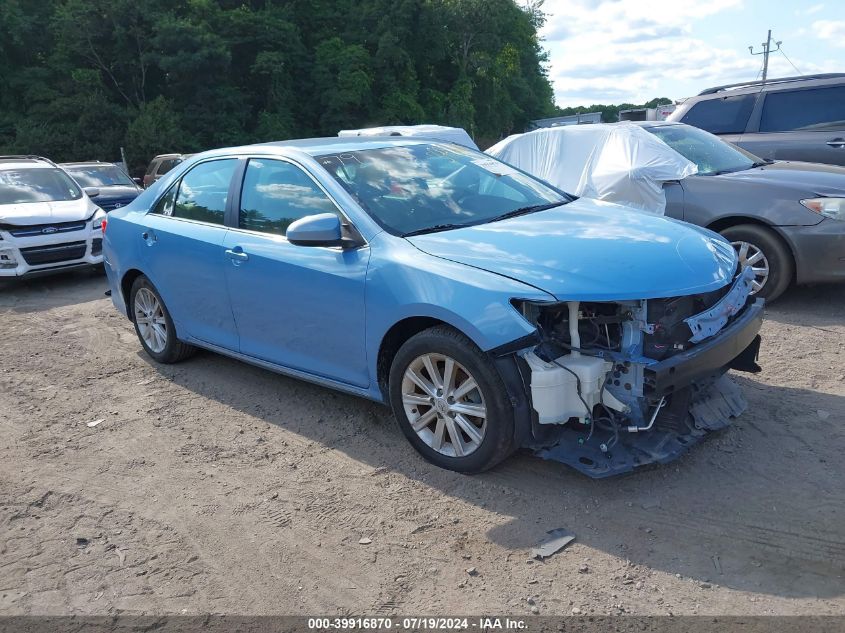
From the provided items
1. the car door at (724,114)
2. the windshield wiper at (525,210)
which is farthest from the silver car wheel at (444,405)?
the car door at (724,114)

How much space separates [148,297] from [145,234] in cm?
55

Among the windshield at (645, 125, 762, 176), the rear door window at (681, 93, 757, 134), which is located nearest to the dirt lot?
the windshield at (645, 125, 762, 176)

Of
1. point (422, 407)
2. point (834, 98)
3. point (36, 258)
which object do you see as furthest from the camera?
point (36, 258)

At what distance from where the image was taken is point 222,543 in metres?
3.30

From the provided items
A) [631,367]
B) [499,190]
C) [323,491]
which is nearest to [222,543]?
[323,491]

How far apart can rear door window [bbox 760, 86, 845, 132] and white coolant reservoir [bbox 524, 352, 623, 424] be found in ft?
23.8

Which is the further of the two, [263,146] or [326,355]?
[263,146]

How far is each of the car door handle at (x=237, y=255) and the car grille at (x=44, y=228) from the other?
6.13 meters

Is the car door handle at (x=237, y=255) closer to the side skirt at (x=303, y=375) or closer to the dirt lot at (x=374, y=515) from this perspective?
the side skirt at (x=303, y=375)

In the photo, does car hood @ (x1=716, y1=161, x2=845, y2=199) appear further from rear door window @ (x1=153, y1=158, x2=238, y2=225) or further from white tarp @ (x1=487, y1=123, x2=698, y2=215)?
rear door window @ (x1=153, y1=158, x2=238, y2=225)

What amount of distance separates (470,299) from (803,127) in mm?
7459

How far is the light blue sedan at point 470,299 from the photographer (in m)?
3.33

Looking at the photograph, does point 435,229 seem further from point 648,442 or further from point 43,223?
point 43,223

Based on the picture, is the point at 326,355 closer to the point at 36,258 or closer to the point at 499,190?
the point at 499,190
